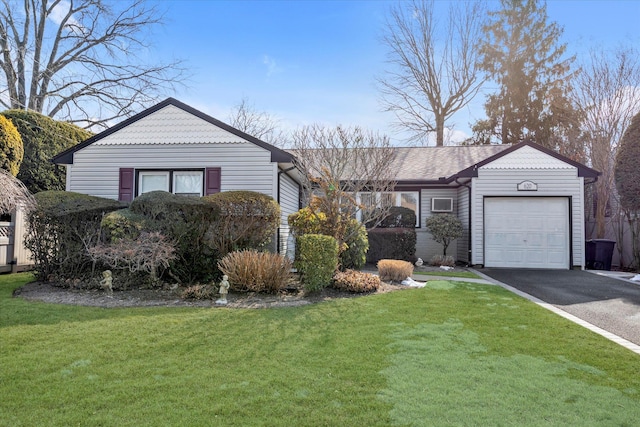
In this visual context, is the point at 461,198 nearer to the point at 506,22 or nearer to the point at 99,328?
the point at 99,328

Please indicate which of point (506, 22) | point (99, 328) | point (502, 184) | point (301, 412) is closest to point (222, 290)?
point (99, 328)

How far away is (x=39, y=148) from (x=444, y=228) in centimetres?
1342

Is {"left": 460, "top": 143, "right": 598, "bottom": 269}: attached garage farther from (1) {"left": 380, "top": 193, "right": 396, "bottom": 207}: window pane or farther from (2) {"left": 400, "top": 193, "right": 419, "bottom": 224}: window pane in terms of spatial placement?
(1) {"left": 380, "top": 193, "right": 396, "bottom": 207}: window pane

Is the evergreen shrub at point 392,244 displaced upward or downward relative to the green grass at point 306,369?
upward

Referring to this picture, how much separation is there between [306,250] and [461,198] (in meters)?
8.24

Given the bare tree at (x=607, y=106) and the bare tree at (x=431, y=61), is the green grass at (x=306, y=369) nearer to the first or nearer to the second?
the bare tree at (x=607, y=106)

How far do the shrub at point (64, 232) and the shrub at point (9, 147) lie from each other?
3.37m

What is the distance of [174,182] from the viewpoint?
33.9 ft

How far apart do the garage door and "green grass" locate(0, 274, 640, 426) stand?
6.83 meters

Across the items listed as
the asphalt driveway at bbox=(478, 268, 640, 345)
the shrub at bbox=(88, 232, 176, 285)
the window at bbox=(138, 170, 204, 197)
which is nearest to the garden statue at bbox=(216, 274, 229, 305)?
the shrub at bbox=(88, 232, 176, 285)

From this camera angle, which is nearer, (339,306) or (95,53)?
(339,306)

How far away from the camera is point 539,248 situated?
1193 cm

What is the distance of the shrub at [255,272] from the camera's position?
Answer: 6.92m

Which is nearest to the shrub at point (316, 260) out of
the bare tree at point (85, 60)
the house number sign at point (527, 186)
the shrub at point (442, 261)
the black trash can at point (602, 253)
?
the shrub at point (442, 261)
